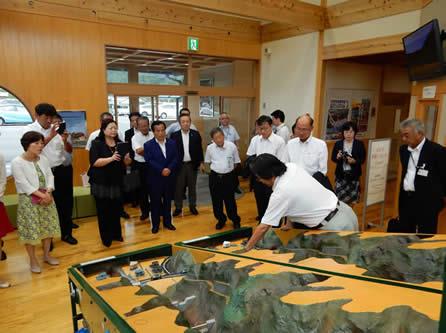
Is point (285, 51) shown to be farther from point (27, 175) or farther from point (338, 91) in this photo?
point (27, 175)

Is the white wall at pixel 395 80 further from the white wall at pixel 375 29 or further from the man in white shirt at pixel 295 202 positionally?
the man in white shirt at pixel 295 202

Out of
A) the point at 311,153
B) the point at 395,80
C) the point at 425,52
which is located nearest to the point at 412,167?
the point at 311,153

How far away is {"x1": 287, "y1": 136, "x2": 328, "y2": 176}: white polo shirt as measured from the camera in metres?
3.39

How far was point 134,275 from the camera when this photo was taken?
209cm

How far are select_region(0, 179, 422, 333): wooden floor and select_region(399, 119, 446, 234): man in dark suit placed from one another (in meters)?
2.33

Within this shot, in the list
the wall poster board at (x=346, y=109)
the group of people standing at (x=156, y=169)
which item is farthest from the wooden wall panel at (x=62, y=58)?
the wall poster board at (x=346, y=109)

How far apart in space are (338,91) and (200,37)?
2.94 metres

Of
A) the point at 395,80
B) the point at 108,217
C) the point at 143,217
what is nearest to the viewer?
the point at 108,217

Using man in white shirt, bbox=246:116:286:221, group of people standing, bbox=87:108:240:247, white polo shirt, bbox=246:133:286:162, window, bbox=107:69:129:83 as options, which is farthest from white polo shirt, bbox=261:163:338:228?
window, bbox=107:69:129:83

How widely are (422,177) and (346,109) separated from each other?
3.83 m

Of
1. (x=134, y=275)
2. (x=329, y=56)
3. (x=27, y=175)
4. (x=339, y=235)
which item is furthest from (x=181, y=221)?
(x=329, y=56)

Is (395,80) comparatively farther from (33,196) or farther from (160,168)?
(33,196)

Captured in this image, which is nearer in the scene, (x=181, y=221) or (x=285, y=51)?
(x=181, y=221)

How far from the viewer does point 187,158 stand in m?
4.92
